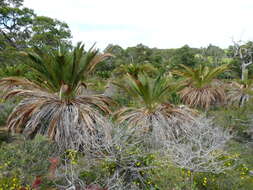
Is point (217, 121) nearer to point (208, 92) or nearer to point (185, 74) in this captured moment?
point (208, 92)

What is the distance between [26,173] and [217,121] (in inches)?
206

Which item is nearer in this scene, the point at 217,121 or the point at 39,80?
the point at 39,80

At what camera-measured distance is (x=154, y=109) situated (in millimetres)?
4023

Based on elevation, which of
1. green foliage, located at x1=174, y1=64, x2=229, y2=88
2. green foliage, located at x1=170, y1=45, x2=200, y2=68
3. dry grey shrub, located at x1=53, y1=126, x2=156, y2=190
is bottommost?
dry grey shrub, located at x1=53, y1=126, x2=156, y2=190

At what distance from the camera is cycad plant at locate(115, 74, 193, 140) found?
12.3 feet

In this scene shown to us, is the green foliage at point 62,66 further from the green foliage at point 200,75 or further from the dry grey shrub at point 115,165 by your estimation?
the green foliage at point 200,75

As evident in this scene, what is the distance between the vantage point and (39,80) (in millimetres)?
3713

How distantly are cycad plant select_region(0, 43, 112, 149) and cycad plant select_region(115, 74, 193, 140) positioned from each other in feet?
2.39

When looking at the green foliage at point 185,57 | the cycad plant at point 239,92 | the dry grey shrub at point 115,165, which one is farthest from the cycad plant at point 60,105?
the green foliage at point 185,57

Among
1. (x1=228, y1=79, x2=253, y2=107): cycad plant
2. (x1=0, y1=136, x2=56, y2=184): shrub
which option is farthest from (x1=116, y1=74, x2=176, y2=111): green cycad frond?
(x1=228, y1=79, x2=253, y2=107): cycad plant

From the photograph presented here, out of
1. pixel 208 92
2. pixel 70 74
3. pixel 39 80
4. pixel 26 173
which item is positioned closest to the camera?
pixel 26 173

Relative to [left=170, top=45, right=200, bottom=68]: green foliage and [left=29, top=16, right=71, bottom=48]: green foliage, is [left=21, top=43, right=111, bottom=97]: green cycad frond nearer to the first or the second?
[left=29, top=16, right=71, bottom=48]: green foliage

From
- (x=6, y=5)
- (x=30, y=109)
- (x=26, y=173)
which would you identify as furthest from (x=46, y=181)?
(x=6, y=5)

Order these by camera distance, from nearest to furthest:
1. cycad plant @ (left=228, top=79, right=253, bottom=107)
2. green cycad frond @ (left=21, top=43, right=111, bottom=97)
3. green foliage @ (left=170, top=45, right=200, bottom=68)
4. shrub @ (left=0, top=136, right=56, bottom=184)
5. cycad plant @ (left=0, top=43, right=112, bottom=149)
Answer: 1. shrub @ (left=0, top=136, right=56, bottom=184)
2. cycad plant @ (left=0, top=43, right=112, bottom=149)
3. green cycad frond @ (left=21, top=43, right=111, bottom=97)
4. cycad plant @ (left=228, top=79, right=253, bottom=107)
5. green foliage @ (left=170, top=45, right=200, bottom=68)
